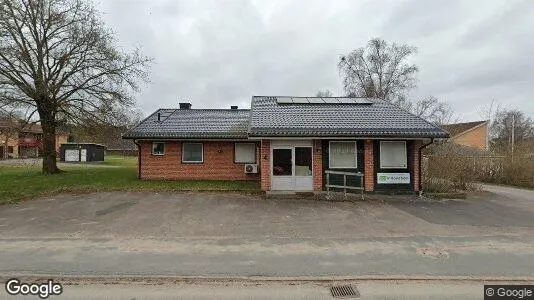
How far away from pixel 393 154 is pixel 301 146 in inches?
151

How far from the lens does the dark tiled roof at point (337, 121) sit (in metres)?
13.5

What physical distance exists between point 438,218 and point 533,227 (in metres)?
2.28

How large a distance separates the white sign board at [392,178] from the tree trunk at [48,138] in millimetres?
17394

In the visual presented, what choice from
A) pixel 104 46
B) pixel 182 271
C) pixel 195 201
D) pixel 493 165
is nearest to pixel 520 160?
pixel 493 165

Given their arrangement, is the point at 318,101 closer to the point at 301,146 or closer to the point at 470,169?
the point at 301,146

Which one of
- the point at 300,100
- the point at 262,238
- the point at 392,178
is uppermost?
the point at 300,100

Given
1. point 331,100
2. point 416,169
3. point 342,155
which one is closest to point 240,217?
point 342,155

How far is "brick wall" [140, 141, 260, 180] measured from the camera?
17766mm

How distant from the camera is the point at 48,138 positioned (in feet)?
62.7

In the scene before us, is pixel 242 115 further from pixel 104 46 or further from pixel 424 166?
pixel 424 166

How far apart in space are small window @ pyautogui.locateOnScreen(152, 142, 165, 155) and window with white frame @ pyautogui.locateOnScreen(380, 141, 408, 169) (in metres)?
10.9

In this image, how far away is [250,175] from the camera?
17.8m

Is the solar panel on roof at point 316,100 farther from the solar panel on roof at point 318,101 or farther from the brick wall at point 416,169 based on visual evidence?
the brick wall at point 416,169

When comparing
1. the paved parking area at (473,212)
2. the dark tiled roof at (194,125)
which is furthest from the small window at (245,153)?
the paved parking area at (473,212)
